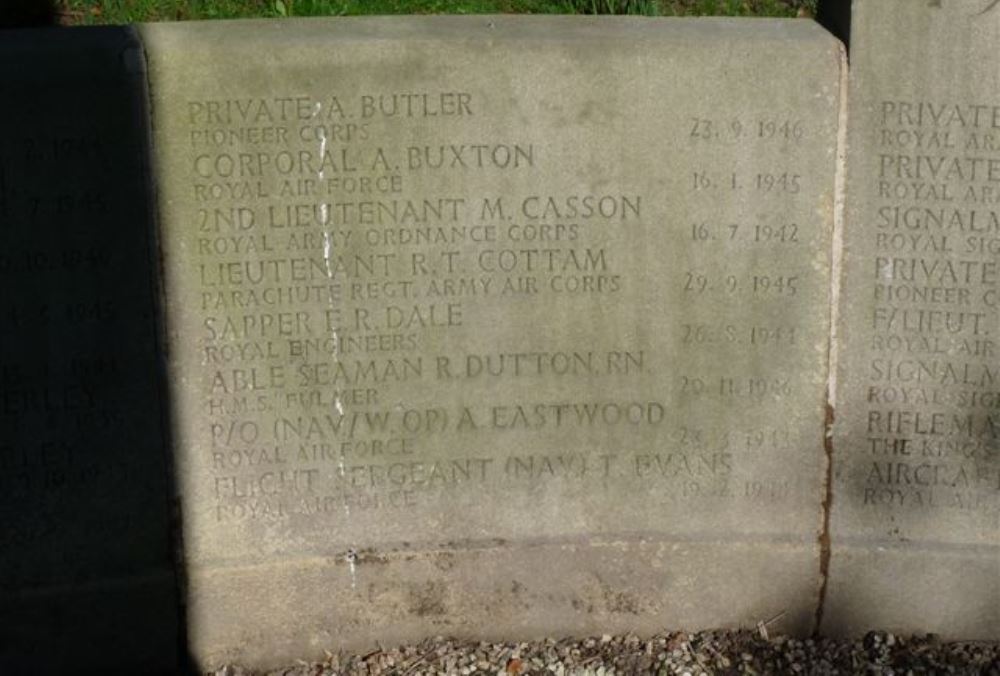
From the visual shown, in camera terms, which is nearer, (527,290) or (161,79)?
(161,79)

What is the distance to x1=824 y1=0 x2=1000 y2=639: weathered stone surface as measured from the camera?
12.3 feet

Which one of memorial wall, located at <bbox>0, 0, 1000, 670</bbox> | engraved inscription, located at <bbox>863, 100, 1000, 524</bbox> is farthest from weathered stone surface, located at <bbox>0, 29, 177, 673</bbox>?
engraved inscription, located at <bbox>863, 100, 1000, 524</bbox>

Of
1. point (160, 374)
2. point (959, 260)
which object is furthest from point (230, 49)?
point (959, 260)

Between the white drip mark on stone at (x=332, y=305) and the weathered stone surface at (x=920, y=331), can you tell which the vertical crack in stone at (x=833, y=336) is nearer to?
the weathered stone surface at (x=920, y=331)

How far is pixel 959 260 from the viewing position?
387cm

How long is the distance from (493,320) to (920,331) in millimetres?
1136

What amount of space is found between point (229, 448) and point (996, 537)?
2.08m

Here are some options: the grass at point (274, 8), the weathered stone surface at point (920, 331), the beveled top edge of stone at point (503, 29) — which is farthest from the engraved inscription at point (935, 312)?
the grass at point (274, 8)

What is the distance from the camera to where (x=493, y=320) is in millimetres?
3895

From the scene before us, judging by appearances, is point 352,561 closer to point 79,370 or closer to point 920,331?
point 79,370

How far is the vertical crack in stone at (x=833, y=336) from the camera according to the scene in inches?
150

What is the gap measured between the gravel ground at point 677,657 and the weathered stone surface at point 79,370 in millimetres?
411

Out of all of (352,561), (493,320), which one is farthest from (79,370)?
(493,320)

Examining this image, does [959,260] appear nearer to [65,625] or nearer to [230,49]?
[230,49]
